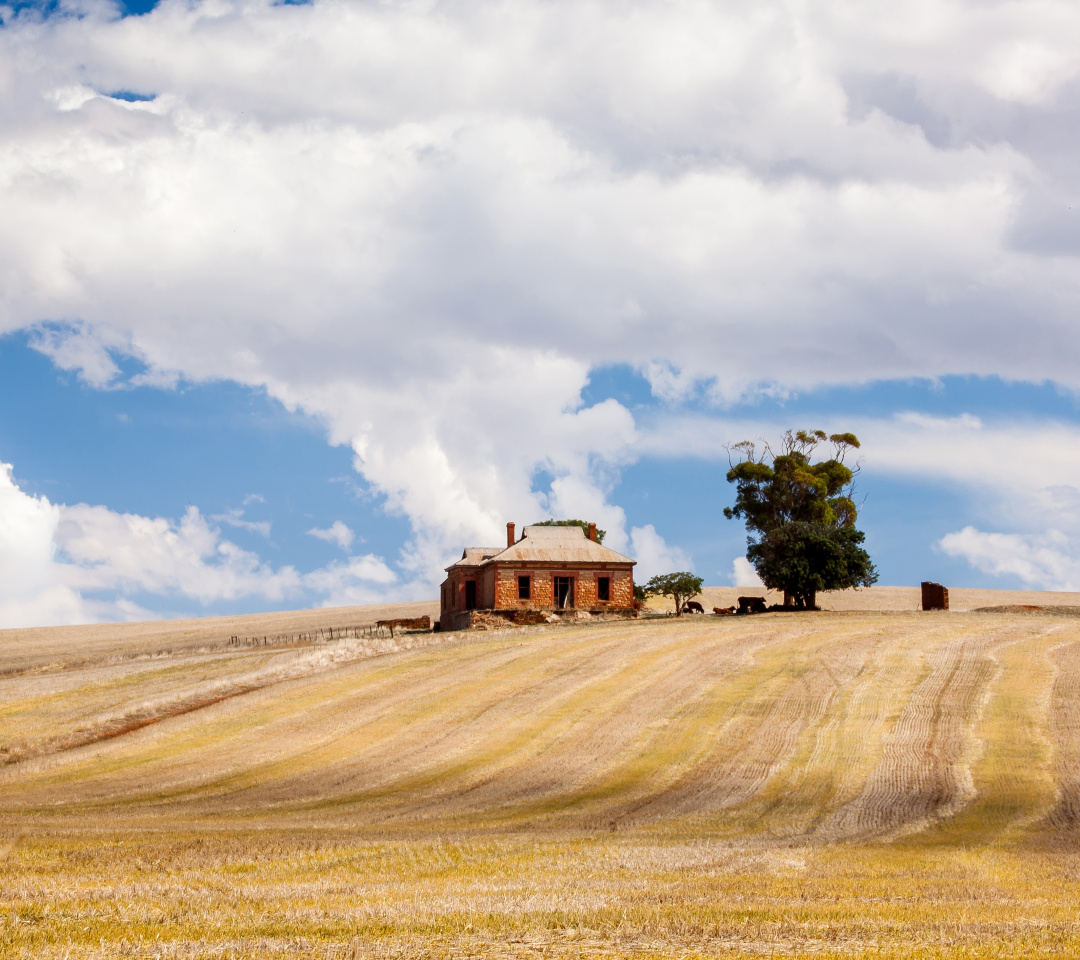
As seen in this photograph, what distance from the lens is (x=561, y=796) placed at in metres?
24.3

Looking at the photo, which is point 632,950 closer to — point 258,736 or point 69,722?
point 258,736

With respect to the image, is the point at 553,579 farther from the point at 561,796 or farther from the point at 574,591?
the point at 561,796

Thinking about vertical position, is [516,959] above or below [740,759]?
above

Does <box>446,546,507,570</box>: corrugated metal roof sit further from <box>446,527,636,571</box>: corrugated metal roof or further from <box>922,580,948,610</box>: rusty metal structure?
<box>922,580,948,610</box>: rusty metal structure

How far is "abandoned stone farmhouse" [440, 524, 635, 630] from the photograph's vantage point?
221ft

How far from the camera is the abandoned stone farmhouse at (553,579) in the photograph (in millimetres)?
67438

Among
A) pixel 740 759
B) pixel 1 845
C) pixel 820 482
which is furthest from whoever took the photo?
pixel 820 482

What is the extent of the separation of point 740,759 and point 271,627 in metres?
69.8

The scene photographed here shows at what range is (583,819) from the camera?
2122cm

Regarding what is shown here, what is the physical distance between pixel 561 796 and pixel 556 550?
149 feet

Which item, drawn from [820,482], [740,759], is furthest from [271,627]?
[740,759]

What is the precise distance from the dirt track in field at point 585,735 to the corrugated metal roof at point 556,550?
57.9ft

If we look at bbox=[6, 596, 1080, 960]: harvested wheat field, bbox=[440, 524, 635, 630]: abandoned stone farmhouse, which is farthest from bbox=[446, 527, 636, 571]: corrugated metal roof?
bbox=[6, 596, 1080, 960]: harvested wheat field

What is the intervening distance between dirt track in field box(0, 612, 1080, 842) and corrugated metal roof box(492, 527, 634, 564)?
1765 centimetres
